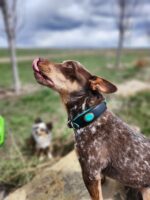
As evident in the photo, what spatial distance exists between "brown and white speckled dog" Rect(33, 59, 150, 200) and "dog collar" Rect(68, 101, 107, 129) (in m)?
0.03

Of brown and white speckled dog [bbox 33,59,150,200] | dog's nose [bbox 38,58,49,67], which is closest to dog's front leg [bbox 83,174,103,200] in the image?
brown and white speckled dog [bbox 33,59,150,200]

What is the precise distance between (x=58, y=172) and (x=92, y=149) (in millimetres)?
1509

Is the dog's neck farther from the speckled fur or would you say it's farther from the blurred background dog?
the blurred background dog

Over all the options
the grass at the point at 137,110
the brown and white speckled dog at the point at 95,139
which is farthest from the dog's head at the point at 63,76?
the grass at the point at 137,110

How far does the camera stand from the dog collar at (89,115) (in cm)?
313

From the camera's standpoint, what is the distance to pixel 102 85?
300 cm

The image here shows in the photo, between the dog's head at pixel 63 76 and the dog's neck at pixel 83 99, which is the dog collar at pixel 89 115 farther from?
the dog's head at pixel 63 76

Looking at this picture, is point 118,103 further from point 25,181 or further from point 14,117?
point 25,181

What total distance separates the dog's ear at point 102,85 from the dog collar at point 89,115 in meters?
0.19

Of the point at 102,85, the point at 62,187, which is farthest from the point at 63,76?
the point at 62,187

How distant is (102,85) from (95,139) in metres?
0.52

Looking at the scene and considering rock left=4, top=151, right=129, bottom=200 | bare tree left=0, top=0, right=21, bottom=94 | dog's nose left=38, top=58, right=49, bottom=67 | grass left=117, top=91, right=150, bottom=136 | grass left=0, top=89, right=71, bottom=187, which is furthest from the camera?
bare tree left=0, top=0, right=21, bottom=94

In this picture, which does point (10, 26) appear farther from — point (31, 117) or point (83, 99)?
point (83, 99)

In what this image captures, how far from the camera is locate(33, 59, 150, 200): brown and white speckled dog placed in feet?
10.3
